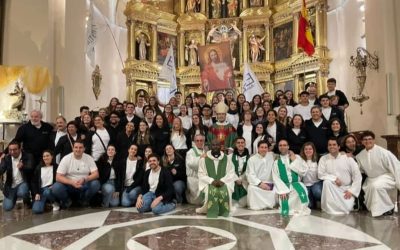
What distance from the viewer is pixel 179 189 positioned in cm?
733

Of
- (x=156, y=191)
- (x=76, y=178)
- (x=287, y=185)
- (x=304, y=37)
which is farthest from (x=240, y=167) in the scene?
(x=304, y=37)

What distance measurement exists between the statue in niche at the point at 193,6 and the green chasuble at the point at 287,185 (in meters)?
13.9

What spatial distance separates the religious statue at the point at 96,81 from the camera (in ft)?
47.7

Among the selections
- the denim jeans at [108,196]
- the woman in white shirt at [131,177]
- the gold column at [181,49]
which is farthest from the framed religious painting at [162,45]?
the denim jeans at [108,196]

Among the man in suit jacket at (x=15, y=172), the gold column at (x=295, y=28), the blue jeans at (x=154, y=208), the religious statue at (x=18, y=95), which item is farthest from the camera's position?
the gold column at (x=295, y=28)

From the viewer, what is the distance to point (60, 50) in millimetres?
10984

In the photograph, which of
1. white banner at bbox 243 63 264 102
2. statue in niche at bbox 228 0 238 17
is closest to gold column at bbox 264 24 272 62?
statue in niche at bbox 228 0 238 17

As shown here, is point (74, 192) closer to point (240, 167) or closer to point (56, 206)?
point (56, 206)

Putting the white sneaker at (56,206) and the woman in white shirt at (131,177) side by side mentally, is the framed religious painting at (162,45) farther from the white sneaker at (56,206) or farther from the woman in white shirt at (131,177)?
the white sneaker at (56,206)

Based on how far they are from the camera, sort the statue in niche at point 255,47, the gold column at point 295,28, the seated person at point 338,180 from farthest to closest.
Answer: the statue in niche at point 255,47 → the gold column at point 295,28 → the seated person at point 338,180

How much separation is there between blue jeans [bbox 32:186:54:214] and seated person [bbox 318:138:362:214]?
464cm

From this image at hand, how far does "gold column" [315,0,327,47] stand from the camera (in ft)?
51.3

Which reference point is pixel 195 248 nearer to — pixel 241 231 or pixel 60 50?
pixel 241 231

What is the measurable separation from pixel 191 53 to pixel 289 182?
1310 cm
